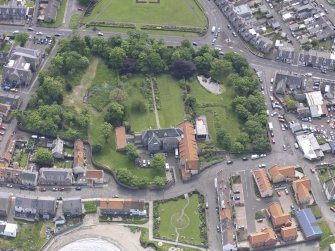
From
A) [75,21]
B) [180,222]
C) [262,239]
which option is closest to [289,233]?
[262,239]

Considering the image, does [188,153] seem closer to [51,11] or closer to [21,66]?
[21,66]

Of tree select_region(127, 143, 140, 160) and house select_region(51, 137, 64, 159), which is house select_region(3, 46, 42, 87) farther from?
tree select_region(127, 143, 140, 160)

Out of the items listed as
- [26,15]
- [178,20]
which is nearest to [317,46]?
[178,20]

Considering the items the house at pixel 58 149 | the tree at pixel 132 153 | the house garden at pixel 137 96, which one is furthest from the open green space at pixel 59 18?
the tree at pixel 132 153

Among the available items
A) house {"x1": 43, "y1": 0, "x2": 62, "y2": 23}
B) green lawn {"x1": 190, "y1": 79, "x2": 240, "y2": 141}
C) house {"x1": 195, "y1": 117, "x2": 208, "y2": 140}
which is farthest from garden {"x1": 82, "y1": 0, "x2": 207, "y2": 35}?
house {"x1": 195, "y1": 117, "x2": 208, "y2": 140}

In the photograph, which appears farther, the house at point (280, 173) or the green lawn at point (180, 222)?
the house at point (280, 173)

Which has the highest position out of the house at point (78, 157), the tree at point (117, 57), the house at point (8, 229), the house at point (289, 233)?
the tree at point (117, 57)

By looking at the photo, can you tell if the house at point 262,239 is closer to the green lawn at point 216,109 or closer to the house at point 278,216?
the house at point 278,216
